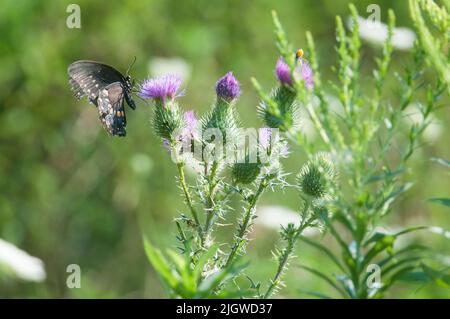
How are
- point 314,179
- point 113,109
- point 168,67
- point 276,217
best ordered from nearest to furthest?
point 314,179, point 113,109, point 276,217, point 168,67

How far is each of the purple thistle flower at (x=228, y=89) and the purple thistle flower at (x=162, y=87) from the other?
179 millimetres

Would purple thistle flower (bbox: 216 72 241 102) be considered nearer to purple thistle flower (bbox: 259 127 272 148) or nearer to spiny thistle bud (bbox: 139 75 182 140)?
spiny thistle bud (bbox: 139 75 182 140)

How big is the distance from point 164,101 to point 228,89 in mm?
244

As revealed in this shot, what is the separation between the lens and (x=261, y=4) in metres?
5.71

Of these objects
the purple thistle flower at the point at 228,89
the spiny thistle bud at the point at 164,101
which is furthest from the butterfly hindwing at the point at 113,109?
the purple thistle flower at the point at 228,89

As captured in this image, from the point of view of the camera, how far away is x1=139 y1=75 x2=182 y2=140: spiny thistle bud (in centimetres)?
216

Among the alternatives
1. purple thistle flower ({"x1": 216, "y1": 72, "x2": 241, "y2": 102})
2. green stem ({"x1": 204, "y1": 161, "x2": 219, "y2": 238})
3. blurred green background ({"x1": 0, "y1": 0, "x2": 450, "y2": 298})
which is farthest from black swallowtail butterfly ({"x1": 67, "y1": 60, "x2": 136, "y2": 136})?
blurred green background ({"x1": 0, "y1": 0, "x2": 450, "y2": 298})

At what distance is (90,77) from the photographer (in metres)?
3.13

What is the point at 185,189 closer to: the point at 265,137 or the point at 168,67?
the point at 265,137

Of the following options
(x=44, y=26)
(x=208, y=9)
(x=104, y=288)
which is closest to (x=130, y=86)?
(x=104, y=288)

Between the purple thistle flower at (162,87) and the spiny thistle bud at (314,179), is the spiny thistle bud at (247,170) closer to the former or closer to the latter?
the spiny thistle bud at (314,179)

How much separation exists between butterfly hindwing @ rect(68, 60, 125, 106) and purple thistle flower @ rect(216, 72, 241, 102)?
3.38 feet

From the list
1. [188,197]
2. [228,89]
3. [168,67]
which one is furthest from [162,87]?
[168,67]

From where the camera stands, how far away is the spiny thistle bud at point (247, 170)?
185 centimetres
